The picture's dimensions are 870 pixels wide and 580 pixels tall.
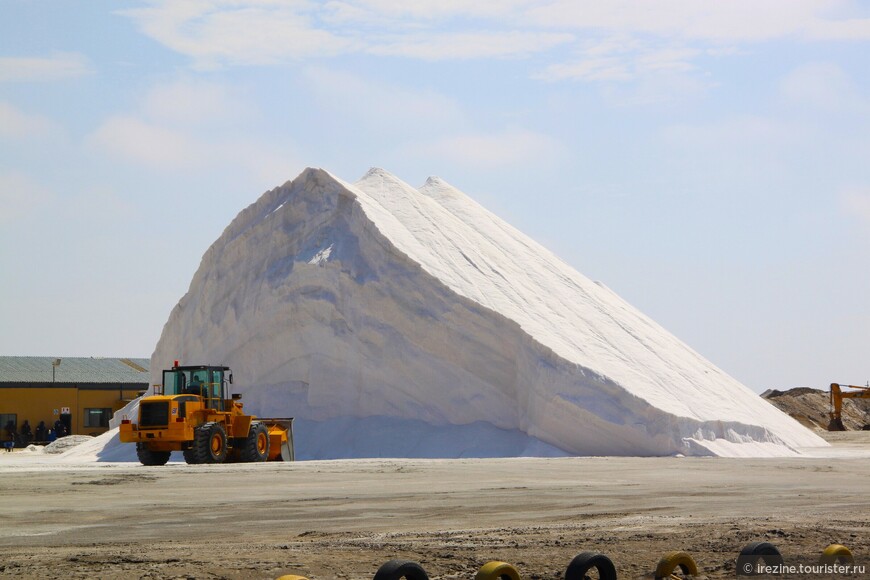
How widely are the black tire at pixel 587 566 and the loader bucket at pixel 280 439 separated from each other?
1752 cm

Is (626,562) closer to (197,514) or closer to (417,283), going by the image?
(197,514)

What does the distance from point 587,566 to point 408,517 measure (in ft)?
16.8

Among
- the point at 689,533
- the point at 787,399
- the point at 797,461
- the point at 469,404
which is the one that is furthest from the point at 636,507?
the point at 787,399

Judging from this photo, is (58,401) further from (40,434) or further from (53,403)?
(40,434)

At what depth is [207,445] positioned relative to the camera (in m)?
22.7

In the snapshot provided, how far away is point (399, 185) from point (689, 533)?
23.1 metres

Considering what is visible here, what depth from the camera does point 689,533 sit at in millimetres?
11102

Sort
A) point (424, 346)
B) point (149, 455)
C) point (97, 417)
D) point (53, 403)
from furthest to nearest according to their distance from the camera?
point (97, 417)
point (53, 403)
point (424, 346)
point (149, 455)

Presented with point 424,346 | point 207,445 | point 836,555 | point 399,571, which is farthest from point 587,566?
point 424,346

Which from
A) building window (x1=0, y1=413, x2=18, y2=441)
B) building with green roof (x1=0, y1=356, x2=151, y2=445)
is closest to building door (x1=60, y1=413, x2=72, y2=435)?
building with green roof (x1=0, y1=356, x2=151, y2=445)

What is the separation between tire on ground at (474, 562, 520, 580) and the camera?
738 centimetres

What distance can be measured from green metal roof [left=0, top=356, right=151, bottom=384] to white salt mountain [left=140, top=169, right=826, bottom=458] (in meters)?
22.5

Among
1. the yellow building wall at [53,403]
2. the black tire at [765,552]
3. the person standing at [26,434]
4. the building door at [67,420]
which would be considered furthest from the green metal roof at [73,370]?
the black tire at [765,552]

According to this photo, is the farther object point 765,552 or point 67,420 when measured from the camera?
point 67,420
